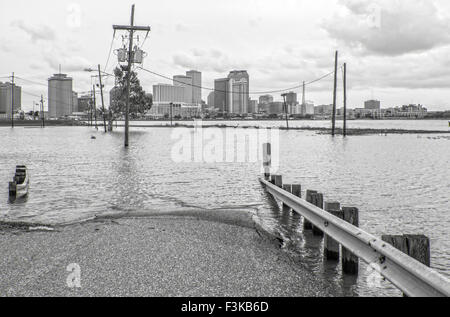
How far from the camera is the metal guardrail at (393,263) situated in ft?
11.7

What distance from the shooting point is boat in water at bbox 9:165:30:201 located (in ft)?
41.3

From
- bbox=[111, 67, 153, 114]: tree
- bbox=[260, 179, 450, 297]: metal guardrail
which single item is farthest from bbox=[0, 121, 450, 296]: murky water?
bbox=[111, 67, 153, 114]: tree

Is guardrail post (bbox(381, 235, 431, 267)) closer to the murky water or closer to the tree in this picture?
the murky water

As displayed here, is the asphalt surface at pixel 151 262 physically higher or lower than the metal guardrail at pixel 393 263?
lower

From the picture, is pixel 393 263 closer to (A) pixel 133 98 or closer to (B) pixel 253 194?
(B) pixel 253 194

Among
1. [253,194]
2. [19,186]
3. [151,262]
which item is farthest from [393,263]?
[19,186]

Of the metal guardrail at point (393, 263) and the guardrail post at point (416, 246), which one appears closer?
the metal guardrail at point (393, 263)

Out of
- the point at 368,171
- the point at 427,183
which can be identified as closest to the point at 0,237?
the point at 427,183

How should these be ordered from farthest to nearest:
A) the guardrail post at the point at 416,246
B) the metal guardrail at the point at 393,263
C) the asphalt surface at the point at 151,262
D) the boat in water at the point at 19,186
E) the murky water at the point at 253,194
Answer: the boat in water at the point at 19,186 → the murky water at the point at 253,194 → the asphalt surface at the point at 151,262 → the guardrail post at the point at 416,246 → the metal guardrail at the point at 393,263

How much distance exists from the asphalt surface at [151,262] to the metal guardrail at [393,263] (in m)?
0.66

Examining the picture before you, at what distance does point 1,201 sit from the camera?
1188cm

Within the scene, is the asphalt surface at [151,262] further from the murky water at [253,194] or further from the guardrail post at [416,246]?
the guardrail post at [416,246]

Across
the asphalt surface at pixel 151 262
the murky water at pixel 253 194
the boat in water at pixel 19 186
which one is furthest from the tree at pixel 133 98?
the asphalt surface at pixel 151 262
